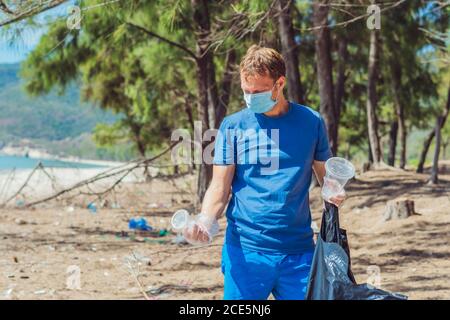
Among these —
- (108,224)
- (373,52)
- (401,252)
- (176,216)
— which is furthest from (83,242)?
(373,52)

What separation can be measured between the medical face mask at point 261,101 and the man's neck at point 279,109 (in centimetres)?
3

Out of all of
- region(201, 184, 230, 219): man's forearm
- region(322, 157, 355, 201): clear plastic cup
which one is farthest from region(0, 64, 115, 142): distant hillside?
region(322, 157, 355, 201): clear plastic cup

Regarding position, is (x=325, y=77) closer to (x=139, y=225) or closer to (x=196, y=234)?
(x=139, y=225)

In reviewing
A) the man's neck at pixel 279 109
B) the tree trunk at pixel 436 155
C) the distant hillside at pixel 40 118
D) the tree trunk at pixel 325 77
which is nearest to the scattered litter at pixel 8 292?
the man's neck at pixel 279 109

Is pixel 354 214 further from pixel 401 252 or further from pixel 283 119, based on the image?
pixel 283 119

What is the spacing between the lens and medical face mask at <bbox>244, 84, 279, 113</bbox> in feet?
8.00

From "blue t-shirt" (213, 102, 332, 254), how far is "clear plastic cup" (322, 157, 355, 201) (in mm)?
88

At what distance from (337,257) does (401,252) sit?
4213 mm

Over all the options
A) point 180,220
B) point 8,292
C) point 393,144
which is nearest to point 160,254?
point 8,292

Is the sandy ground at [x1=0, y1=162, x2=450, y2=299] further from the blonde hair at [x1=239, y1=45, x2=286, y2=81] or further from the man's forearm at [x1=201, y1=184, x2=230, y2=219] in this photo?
the blonde hair at [x1=239, y1=45, x2=286, y2=81]

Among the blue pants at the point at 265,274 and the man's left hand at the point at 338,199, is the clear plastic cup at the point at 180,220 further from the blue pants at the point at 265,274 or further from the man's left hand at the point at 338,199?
the man's left hand at the point at 338,199

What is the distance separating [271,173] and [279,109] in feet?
0.81

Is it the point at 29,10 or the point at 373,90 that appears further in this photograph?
the point at 373,90

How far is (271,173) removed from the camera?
8.12 ft
